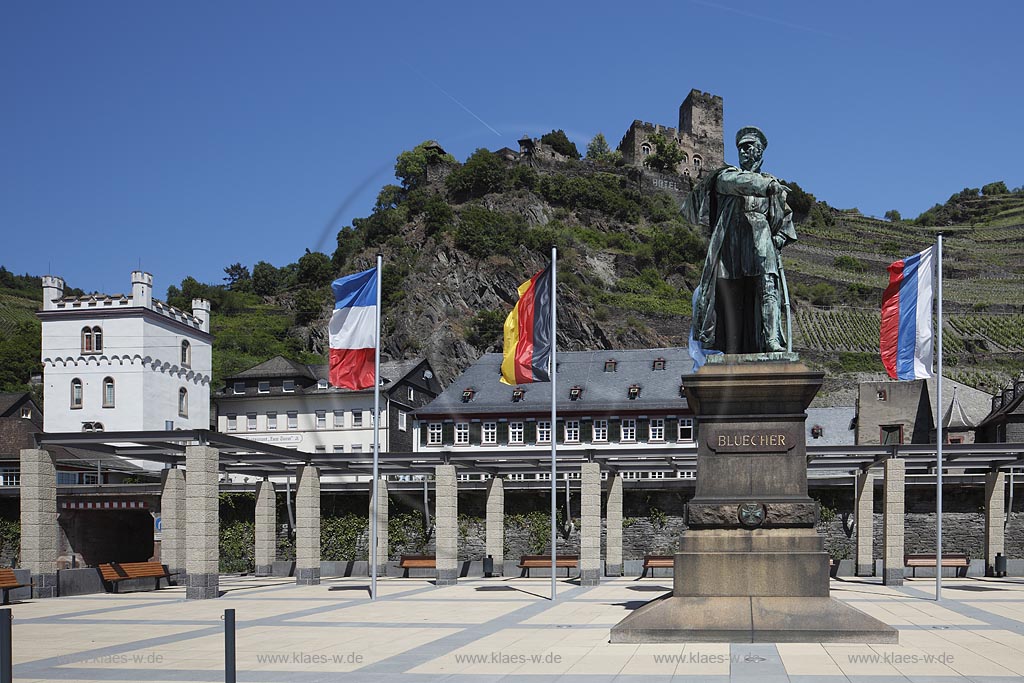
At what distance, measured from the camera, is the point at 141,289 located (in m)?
75.8

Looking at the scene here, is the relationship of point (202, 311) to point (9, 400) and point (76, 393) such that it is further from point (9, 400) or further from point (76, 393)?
point (9, 400)

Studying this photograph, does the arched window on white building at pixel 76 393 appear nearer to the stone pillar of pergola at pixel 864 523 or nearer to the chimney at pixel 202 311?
the chimney at pixel 202 311

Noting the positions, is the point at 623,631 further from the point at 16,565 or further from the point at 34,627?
the point at 16,565

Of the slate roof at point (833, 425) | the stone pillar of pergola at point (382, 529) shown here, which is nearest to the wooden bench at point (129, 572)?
the stone pillar of pergola at point (382, 529)

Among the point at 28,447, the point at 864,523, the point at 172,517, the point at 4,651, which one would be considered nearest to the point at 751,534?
the point at 4,651

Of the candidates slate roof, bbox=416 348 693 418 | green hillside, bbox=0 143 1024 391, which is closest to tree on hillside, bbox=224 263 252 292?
green hillside, bbox=0 143 1024 391

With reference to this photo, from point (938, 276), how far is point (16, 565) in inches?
1556

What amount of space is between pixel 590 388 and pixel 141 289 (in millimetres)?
31972

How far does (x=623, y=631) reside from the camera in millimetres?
16375

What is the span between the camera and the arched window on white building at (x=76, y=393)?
251 feet

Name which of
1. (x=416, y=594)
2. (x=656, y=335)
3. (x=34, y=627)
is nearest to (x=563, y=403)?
(x=416, y=594)

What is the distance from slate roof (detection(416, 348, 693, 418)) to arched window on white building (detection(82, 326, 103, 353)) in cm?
2501

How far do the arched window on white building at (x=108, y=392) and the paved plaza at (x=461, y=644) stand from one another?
48786 millimetres

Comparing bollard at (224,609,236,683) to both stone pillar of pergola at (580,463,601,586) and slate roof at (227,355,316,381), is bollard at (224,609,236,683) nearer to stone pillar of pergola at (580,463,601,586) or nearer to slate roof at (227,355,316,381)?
stone pillar of pergola at (580,463,601,586)
